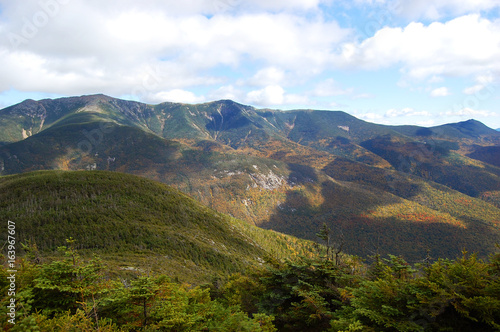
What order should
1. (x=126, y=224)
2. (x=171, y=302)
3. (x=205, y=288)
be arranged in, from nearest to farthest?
(x=171, y=302)
(x=205, y=288)
(x=126, y=224)

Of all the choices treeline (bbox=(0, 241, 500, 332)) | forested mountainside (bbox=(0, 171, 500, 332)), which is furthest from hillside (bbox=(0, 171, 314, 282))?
treeline (bbox=(0, 241, 500, 332))

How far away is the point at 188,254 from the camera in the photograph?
102 m

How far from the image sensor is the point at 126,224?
105062 millimetres

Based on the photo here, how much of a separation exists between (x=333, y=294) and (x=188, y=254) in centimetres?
8942

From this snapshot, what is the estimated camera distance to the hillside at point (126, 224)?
278ft

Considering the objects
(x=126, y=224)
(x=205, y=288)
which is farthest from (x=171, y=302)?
(x=126, y=224)

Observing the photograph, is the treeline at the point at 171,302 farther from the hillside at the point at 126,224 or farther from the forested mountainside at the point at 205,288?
the hillside at the point at 126,224

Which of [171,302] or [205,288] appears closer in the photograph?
[171,302]

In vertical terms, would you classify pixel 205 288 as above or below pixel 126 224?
above

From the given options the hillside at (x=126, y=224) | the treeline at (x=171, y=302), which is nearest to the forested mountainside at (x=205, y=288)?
the treeline at (x=171, y=302)

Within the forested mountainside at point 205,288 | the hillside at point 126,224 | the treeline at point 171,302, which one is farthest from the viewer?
the hillside at point 126,224

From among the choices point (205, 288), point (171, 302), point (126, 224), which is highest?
point (171, 302)

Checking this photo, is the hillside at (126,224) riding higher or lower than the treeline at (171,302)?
lower

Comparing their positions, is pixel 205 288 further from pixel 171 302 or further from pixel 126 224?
pixel 126 224
